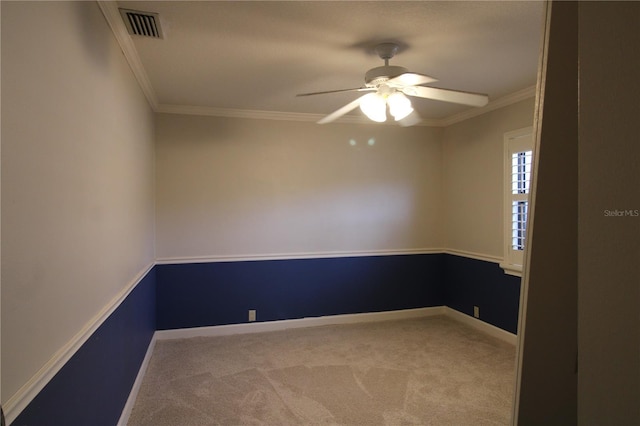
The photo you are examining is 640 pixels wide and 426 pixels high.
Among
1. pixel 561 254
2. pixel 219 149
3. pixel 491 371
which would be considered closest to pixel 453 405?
pixel 491 371

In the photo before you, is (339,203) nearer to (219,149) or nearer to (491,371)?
(219,149)

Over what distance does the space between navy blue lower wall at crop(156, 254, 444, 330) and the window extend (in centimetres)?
118

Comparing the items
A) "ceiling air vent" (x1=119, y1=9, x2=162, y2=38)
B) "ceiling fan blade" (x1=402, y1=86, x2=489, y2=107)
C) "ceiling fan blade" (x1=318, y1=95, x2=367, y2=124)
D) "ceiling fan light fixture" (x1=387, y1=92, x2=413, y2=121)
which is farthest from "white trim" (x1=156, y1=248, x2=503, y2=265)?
"ceiling air vent" (x1=119, y1=9, x2=162, y2=38)

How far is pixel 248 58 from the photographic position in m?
2.56

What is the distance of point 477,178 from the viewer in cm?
405

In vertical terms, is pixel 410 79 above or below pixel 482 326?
above

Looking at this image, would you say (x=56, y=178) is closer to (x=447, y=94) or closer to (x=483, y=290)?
(x=447, y=94)

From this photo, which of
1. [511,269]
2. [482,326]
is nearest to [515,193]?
[511,269]

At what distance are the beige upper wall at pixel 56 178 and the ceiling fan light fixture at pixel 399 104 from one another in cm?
173

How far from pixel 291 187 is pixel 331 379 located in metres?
2.17

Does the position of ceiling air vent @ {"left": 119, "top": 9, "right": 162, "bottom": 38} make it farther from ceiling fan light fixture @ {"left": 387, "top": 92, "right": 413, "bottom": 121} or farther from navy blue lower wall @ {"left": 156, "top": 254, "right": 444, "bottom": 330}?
navy blue lower wall @ {"left": 156, "top": 254, "right": 444, "bottom": 330}

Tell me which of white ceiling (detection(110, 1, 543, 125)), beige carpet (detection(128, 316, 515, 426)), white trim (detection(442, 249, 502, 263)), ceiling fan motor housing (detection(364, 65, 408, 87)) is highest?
white ceiling (detection(110, 1, 543, 125))

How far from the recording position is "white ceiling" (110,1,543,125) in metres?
1.93

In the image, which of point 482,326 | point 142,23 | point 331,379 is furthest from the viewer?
point 482,326
